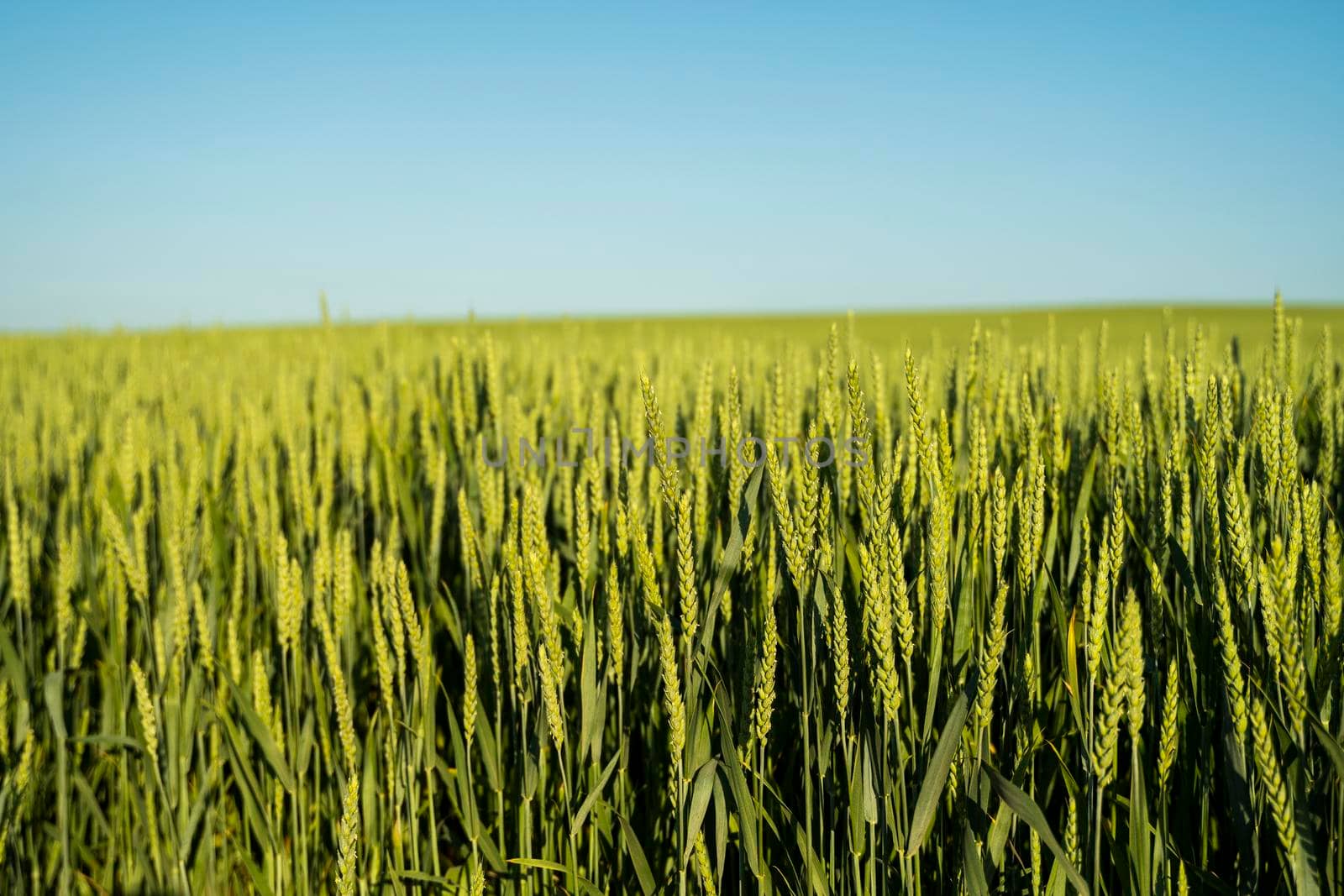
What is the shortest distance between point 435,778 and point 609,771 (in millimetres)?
842

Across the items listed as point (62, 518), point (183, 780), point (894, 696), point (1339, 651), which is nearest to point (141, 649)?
point (62, 518)

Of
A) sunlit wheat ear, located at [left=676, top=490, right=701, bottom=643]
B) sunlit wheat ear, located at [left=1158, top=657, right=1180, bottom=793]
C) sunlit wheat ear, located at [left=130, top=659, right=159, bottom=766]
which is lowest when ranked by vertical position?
sunlit wheat ear, located at [left=130, top=659, right=159, bottom=766]

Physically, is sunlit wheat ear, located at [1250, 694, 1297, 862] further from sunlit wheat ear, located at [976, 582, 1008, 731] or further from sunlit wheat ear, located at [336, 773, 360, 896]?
sunlit wheat ear, located at [336, 773, 360, 896]

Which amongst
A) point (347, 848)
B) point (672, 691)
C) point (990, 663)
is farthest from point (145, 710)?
point (990, 663)

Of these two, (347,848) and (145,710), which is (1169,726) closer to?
(347,848)

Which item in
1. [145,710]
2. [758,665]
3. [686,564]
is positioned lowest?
[145,710]

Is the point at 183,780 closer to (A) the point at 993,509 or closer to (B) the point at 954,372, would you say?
(A) the point at 993,509

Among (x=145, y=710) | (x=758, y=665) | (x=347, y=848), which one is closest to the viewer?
(x=347, y=848)

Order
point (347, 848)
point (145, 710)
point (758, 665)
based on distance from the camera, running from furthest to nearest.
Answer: point (145, 710), point (758, 665), point (347, 848)

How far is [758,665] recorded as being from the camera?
3.16 ft

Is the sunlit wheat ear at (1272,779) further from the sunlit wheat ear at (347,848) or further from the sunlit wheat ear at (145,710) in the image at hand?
the sunlit wheat ear at (145,710)

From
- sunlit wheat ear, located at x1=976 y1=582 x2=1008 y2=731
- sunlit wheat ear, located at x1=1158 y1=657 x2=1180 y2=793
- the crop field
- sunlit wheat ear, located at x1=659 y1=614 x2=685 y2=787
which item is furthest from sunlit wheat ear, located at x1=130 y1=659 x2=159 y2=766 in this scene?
sunlit wheat ear, located at x1=1158 y1=657 x2=1180 y2=793

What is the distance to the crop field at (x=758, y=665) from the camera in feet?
2.75

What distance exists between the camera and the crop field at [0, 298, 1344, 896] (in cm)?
84
